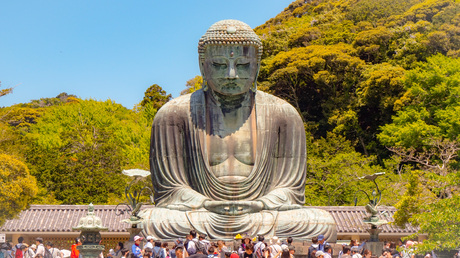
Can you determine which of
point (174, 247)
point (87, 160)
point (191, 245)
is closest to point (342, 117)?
point (87, 160)

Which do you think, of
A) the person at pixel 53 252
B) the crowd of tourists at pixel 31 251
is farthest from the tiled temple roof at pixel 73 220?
the crowd of tourists at pixel 31 251

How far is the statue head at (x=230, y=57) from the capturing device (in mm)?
15055

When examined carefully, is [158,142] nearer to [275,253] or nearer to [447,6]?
[275,253]

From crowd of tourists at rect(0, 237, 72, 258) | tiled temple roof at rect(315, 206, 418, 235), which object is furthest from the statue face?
tiled temple roof at rect(315, 206, 418, 235)

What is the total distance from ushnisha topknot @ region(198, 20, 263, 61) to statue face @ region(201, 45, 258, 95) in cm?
9

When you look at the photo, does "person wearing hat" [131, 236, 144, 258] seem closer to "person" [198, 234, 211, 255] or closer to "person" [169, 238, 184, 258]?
"person" [169, 238, 184, 258]

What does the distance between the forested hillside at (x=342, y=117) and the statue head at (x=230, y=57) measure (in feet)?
28.6

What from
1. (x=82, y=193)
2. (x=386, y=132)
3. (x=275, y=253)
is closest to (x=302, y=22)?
(x=386, y=132)

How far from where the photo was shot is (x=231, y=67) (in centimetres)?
1500

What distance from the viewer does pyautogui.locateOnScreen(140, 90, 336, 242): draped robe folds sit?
14.2 meters

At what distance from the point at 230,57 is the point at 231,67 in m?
0.19

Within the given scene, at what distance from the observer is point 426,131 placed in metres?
33.0

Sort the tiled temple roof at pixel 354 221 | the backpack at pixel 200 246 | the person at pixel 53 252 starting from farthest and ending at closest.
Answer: the tiled temple roof at pixel 354 221
the person at pixel 53 252
the backpack at pixel 200 246

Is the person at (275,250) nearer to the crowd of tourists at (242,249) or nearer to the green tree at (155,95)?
the crowd of tourists at (242,249)
